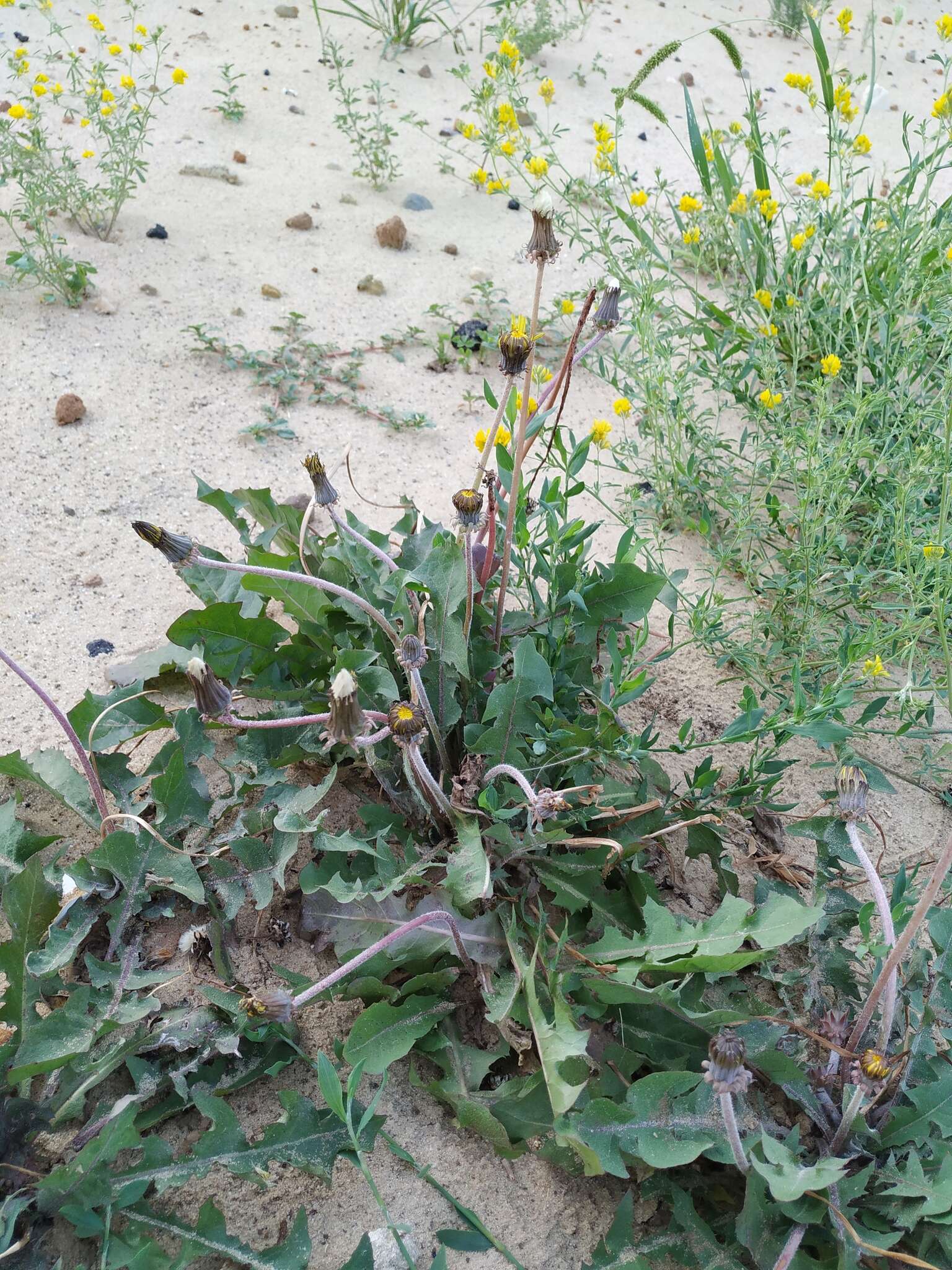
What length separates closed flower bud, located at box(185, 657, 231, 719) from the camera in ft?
4.38

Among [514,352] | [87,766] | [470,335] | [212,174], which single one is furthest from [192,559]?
[212,174]

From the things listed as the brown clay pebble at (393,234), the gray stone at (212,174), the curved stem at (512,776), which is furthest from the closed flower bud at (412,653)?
the gray stone at (212,174)

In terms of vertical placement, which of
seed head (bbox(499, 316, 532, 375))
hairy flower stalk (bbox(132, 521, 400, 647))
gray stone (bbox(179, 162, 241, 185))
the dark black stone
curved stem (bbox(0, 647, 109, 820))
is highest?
seed head (bbox(499, 316, 532, 375))

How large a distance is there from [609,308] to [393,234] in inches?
87.5

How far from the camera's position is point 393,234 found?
3.69 m

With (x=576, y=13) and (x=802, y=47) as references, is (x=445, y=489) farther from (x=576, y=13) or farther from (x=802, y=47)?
(x=802, y=47)

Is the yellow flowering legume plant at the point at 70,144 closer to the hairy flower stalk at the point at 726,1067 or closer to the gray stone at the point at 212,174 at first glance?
the gray stone at the point at 212,174

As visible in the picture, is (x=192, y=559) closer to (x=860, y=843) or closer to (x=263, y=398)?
(x=860, y=843)

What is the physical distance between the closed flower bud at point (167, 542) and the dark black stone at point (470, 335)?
6.37 ft

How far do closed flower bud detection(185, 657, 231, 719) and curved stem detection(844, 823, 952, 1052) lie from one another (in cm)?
94

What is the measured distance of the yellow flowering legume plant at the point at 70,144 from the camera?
3.15 m

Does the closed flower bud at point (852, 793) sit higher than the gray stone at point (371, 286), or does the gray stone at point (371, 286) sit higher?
the closed flower bud at point (852, 793)

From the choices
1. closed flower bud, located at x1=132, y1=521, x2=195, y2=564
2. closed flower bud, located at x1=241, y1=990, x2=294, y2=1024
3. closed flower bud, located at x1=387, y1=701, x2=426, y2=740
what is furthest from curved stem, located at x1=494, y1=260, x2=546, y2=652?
closed flower bud, located at x1=241, y1=990, x2=294, y2=1024

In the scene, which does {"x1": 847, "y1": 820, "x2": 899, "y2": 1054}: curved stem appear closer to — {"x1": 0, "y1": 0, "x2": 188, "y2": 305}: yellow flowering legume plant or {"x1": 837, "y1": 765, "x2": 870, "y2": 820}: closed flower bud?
{"x1": 837, "y1": 765, "x2": 870, "y2": 820}: closed flower bud
